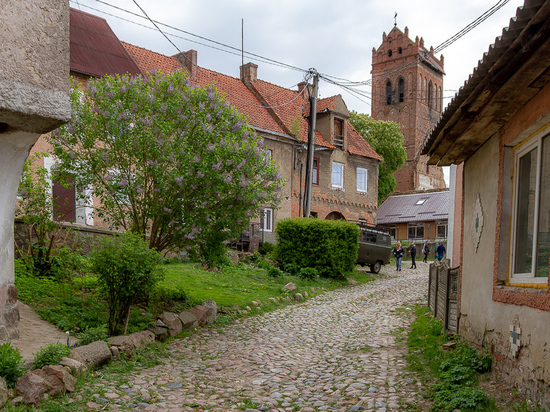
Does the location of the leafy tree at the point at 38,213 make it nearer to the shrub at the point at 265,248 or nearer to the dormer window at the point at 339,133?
the shrub at the point at 265,248

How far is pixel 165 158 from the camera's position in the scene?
1029 cm

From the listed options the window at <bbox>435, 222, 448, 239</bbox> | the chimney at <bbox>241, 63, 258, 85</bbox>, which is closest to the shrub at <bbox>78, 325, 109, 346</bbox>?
the chimney at <bbox>241, 63, 258, 85</bbox>

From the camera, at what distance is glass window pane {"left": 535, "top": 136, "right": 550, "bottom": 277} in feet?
16.8

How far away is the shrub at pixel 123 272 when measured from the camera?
Answer: 27.1ft

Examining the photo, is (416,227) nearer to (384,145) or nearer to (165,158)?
(384,145)

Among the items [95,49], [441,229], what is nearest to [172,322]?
[95,49]

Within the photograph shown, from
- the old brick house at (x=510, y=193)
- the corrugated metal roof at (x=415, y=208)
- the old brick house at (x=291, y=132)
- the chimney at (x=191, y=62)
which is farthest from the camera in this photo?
the corrugated metal roof at (x=415, y=208)

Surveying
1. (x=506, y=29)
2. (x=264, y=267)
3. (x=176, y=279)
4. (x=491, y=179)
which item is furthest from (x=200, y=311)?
(x=264, y=267)

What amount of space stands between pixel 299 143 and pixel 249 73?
5274 mm

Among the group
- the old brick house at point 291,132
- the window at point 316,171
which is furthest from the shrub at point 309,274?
the window at point 316,171

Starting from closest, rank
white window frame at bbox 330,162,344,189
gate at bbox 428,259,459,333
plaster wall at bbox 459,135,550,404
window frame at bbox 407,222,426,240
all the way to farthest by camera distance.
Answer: plaster wall at bbox 459,135,550,404 < gate at bbox 428,259,459,333 < white window frame at bbox 330,162,344,189 < window frame at bbox 407,222,426,240

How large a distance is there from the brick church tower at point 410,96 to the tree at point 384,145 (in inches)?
390

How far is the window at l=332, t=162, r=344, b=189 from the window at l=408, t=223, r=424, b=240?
14800 millimetres

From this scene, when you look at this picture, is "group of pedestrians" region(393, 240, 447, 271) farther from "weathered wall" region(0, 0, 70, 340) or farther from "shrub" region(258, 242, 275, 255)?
"weathered wall" region(0, 0, 70, 340)
